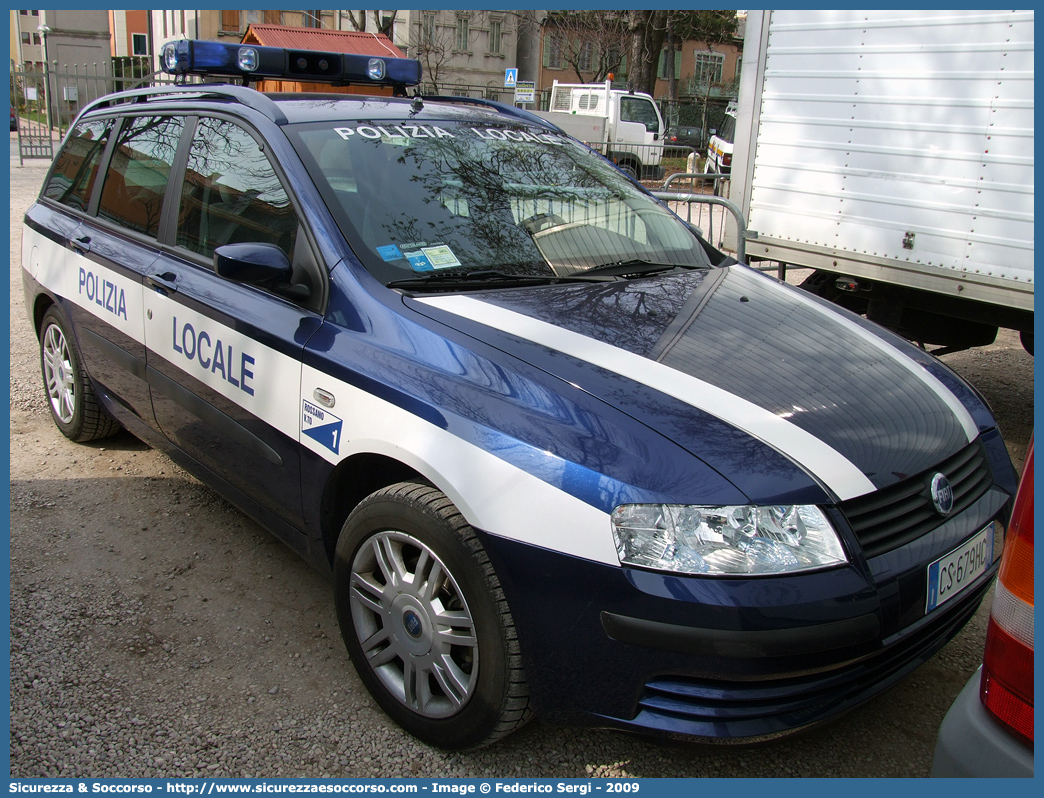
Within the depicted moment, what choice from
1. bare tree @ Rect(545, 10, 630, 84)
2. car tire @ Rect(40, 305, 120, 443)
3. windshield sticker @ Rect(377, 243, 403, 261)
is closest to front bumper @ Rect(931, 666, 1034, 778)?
windshield sticker @ Rect(377, 243, 403, 261)

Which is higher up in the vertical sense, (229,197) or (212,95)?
(212,95)

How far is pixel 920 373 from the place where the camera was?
271 cm

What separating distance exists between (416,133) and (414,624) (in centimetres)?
178

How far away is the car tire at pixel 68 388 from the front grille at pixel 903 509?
11.9 ft

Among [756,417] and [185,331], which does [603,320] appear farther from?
[185,331]

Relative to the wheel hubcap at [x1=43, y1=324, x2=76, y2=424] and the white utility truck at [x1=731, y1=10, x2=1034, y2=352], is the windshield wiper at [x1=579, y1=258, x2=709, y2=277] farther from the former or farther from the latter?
the wheel hubcap at [x1=43, y1=324, x2=76, y2=424]

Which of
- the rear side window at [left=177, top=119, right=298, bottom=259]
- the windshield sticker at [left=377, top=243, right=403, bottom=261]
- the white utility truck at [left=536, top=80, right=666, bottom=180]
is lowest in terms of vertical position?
the windshield sticker at [left=377, top=243, right=403, bottom=261]

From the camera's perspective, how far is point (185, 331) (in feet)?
10.4

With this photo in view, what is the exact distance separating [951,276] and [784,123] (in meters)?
1.59

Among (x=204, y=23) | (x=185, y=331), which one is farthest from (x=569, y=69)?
(x=185, y=331)

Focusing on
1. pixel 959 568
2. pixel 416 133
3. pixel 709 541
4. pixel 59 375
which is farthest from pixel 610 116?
pixel 709 541

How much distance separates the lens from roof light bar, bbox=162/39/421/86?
387cm

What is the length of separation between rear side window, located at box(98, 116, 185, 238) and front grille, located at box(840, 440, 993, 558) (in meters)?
2.88

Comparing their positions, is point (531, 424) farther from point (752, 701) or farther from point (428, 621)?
point (752, 701)
